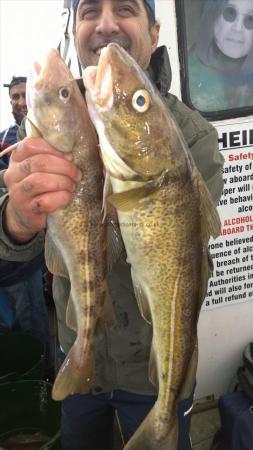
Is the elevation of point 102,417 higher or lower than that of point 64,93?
lower

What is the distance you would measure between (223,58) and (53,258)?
1827 mm

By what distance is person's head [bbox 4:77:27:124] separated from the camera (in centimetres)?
519

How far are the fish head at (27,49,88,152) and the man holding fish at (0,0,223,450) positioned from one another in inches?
0.8

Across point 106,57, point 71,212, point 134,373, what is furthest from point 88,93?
point 134,373

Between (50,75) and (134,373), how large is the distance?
1.34 meters

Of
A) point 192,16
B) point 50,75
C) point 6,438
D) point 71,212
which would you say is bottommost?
point 6,438

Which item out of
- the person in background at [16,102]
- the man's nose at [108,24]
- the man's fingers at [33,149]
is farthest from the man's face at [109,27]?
the person in background at [16,102]

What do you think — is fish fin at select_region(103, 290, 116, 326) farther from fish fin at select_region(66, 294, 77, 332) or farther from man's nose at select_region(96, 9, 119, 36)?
man's nose at select_region(96, 9, 119, 36)

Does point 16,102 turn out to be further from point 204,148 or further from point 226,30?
point 204,148

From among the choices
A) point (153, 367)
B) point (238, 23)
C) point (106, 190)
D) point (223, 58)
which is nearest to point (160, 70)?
point (223, 58)

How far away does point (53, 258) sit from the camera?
129cm

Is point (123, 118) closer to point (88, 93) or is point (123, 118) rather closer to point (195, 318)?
point (88, 93)

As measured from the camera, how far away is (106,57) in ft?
3.50

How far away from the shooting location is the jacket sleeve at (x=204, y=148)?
1.71m
